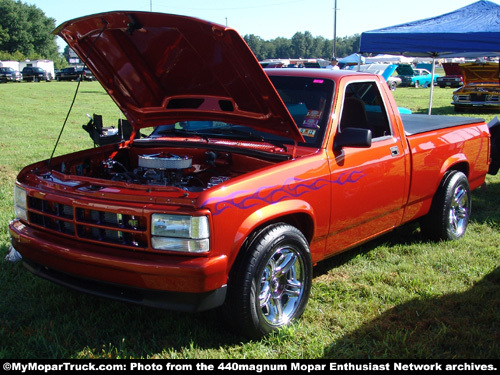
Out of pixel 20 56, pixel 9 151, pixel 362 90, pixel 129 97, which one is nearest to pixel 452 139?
pixel 362 90

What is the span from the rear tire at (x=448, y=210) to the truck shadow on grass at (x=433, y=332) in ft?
3.60

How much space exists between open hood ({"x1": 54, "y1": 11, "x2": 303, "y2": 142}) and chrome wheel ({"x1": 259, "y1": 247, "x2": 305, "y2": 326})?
2.77 ft

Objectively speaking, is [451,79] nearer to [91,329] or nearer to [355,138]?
[355,138]

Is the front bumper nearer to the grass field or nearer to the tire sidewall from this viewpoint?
the grass field

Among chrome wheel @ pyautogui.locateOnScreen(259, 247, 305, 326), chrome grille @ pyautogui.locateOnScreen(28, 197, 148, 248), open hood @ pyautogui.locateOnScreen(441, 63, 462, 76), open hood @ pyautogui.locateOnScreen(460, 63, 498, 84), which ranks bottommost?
chrome wheel @ pyautogui.locateOnScreen(259, 247, 305, 326)

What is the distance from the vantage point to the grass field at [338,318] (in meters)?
3.01

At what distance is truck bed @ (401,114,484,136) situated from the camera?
462 cm

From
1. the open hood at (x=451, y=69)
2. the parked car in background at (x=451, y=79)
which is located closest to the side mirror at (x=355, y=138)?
the open hood at (x=451, y=69)

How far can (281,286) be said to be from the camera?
3281 millimetres

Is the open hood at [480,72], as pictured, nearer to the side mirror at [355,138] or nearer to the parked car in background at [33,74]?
the side mirror at [355,138]

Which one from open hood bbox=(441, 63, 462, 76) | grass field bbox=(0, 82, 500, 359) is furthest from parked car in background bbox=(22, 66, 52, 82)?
grass field bbox=(0, 82, 500, 359)

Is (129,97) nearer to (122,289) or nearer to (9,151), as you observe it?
(122,289)

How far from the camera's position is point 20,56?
69062 millimetres

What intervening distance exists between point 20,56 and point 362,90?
74.9m
